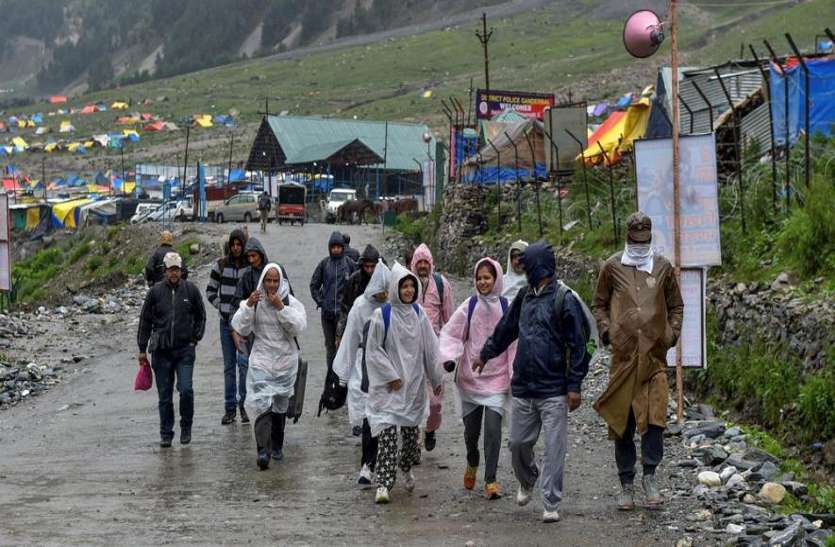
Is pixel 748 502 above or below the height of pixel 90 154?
below

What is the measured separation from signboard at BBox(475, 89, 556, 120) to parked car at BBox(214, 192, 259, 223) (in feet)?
36.0

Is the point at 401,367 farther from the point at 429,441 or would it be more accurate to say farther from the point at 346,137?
the point at 346,137

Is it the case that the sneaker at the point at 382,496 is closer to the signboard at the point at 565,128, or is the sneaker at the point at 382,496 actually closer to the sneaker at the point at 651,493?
the sneaker at the point at 651,493

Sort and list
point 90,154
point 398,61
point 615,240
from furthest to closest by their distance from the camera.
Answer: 1. point 398,61
2. point 90,154
3. point 615,240

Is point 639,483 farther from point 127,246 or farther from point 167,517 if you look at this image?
point 127,246

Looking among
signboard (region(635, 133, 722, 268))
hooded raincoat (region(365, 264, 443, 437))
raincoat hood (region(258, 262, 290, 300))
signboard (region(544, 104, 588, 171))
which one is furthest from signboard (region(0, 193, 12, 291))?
signboard (region(544, 104, 588, 171))

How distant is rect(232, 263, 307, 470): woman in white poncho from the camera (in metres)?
11.1

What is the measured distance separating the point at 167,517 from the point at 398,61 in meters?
130

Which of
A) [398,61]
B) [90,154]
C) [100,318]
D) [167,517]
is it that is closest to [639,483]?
[167,517]

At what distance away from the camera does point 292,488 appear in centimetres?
1020

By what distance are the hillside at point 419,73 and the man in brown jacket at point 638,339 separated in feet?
241

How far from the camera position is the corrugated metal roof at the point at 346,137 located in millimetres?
67188

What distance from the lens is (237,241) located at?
510 inches

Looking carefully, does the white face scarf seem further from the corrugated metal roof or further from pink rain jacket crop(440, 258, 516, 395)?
the corrugated metal roof
